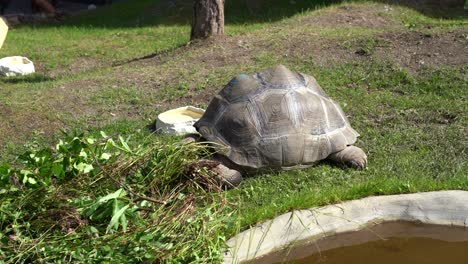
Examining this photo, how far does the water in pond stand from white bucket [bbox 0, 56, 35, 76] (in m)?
6.70

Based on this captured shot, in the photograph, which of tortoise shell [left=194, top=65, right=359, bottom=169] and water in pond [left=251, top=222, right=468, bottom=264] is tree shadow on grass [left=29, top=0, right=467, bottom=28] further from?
water in pond [left=251, top=222, right=468, bottom=264]

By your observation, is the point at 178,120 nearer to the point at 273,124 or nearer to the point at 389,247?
the point at 273,124

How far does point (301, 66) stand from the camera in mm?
8812

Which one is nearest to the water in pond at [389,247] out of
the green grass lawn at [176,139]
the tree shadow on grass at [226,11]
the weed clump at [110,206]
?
the green grass lawn at [176,139]

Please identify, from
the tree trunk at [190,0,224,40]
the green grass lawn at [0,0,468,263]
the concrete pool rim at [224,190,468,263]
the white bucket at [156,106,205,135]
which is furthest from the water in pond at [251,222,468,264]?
the tree trunk at [190,0,224,40]

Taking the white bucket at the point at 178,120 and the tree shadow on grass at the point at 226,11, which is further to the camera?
the tree shadow on grass at the point at 226,11

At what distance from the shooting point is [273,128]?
233 inches

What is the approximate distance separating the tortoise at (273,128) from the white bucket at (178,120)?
783 mm

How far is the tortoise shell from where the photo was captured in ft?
19.3

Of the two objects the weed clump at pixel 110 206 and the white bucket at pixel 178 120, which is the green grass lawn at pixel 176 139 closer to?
the weed clump at pixel 110 206

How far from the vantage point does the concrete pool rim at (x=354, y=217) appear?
4.98m

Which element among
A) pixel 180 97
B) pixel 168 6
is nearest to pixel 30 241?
pixel 180 97

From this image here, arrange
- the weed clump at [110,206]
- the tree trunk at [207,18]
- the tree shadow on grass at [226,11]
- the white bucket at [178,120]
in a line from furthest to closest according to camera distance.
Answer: the tree shadow on grass at [226,11] → the tree trunk at [207,18] → the white bucket at [178,120] → the weed clump at [110,206]

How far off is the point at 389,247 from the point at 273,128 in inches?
58.6
